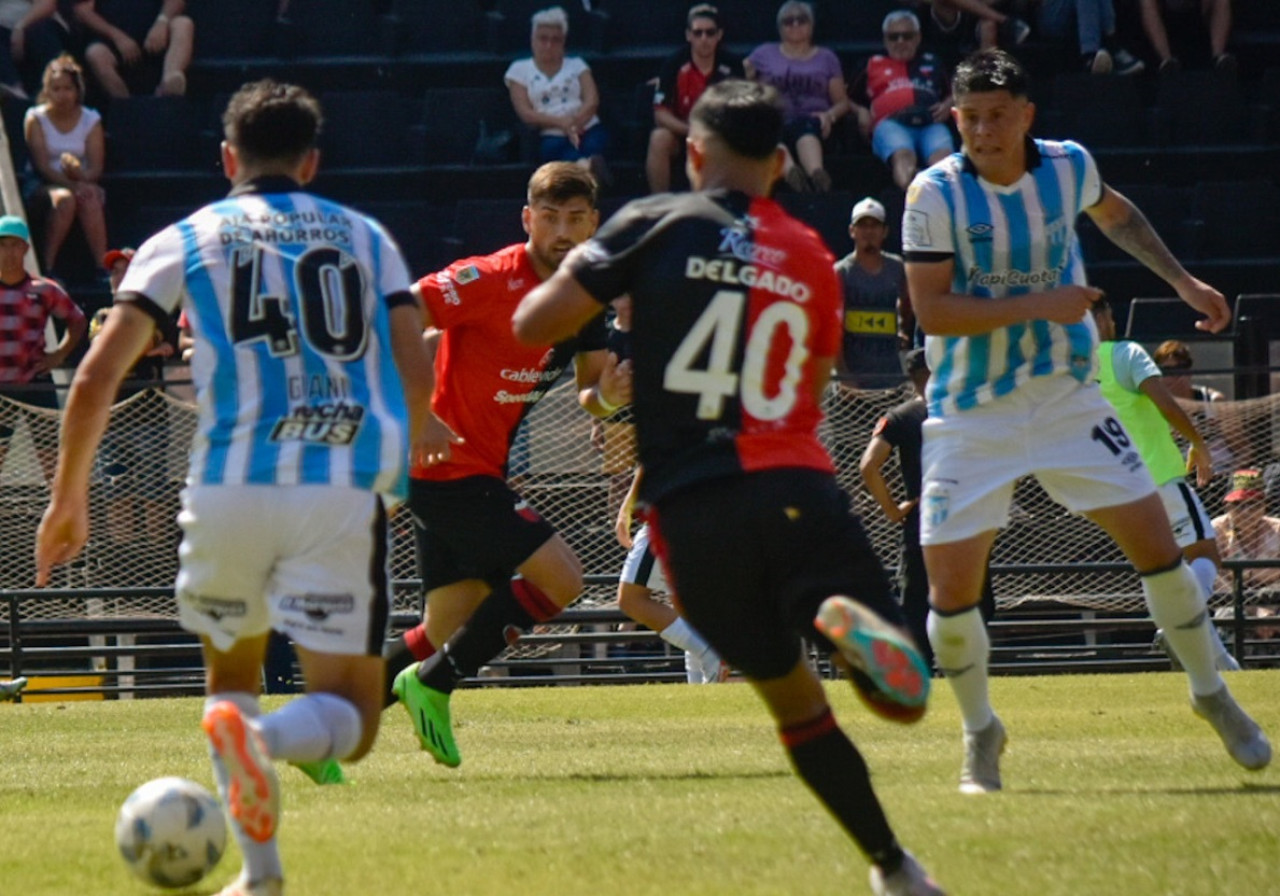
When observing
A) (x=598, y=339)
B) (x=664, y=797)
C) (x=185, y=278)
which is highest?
(x=185, y=278)

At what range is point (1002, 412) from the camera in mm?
6617

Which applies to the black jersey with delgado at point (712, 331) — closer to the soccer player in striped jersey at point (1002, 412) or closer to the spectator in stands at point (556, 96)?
the soccer player in striped jersey at point (1002, 412)

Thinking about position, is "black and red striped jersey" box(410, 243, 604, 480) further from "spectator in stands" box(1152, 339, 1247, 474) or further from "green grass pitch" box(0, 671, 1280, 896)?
"spectator in stands" box(1152, 339, 1247, 474)

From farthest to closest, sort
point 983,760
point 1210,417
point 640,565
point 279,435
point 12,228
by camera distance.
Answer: point 1210,417 → point 12,228 → point 640,565 → point 983,760 → point 279,435

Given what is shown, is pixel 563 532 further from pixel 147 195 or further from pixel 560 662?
pixel 147 195

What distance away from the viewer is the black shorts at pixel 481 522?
7.97 m

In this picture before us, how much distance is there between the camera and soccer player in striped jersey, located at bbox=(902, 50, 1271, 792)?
6.55 m

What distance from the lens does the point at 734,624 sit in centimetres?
449

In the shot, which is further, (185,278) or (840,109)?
(840,109)

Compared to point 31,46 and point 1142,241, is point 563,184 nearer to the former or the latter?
point 1142,241

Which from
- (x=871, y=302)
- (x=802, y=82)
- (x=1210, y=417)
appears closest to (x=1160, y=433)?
(x=1210, y=417)

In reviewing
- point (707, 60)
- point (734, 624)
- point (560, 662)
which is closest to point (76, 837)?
point (734, 624)

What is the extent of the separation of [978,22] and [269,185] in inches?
557

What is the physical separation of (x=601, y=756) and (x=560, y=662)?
5.35 metres
